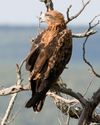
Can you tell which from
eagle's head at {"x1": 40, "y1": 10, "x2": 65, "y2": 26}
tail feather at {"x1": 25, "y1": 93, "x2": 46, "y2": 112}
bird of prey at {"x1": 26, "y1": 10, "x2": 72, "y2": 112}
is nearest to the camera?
tail feather at {"x1": 25, "y1": 93, "x2": 46, "y2": 112}

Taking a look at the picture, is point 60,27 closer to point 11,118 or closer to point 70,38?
point 70,38

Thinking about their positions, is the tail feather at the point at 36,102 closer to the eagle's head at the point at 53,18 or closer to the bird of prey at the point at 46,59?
the bird of prey at the point at 46,59

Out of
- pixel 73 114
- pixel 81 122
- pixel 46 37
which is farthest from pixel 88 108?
pixel 73 114

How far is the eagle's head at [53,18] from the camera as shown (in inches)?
265

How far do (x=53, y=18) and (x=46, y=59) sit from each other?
629 mm

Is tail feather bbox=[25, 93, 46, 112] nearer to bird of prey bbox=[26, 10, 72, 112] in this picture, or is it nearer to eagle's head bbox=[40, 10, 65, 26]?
bird of prey bbox=[26, 10, 72, 112]

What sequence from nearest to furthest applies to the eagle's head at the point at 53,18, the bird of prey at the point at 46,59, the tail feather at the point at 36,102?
the tail feather at the point at 36,102
the bird of prey at the point at 46,59
the eagle's head at the point at 53,18

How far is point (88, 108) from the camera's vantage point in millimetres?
5707

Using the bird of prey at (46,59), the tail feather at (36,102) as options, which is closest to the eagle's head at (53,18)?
the bird of prey at (46,59)

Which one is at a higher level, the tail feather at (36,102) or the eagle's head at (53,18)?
the eagle's head at (53,18)

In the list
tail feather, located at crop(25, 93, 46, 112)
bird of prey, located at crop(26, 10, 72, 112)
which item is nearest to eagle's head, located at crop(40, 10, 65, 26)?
bird of prey, located at crop(26, 10, 72, 112)

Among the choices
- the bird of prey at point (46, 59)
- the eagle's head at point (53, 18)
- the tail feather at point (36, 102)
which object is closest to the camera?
the tail feather at point (36, 102)

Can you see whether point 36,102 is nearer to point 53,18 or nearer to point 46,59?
point 46,59

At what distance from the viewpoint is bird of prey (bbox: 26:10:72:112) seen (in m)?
6.18
